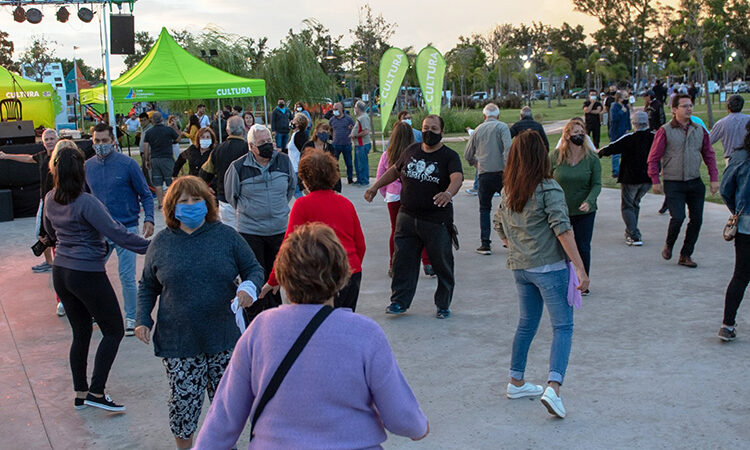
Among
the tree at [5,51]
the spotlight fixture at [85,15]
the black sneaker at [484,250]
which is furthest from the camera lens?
the tree at [5,51]

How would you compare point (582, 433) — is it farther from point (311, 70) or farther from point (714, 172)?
point (311, 70)

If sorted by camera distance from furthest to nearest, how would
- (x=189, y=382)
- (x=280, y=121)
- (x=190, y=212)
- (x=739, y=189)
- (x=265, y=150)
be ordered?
(x=280, y=121)
(x=265, y=150)
(x=739, y=189)
(x=189, y=382)
(x=190, y=212)

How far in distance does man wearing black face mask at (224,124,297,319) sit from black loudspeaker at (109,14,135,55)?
11.0m

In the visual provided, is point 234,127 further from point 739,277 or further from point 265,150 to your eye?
point 739,277

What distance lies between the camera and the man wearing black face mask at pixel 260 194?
605cm

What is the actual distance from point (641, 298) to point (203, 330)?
15.5 ft

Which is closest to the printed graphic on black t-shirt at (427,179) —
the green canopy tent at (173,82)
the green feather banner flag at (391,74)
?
the green canopy tent at (173,82)

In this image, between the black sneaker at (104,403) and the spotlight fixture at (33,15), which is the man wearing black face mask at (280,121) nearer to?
the spotlight fixture at (33,15)

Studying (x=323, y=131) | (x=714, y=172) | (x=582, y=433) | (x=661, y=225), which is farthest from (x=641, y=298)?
(x=323, y=131)

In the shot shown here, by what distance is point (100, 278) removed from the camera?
4.91 m

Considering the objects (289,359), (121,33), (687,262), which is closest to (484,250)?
(687,262)

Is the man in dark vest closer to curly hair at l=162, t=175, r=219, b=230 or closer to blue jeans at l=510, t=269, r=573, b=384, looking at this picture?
blue jeans at l=510, t=269, r=573, b=384

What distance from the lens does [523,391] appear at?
4.91 meters

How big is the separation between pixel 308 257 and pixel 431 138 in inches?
175
